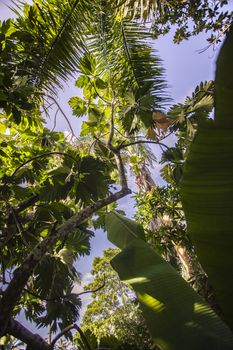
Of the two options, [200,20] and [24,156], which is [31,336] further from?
[200,20]

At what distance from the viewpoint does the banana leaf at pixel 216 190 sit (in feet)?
2.05

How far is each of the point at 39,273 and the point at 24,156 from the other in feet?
4.78

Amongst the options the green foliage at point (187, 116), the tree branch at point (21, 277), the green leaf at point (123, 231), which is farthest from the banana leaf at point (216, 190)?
the green foliage at point (187, 116)

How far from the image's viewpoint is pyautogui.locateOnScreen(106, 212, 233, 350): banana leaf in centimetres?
81

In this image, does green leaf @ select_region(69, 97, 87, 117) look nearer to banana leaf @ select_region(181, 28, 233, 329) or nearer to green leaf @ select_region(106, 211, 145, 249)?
green leaf @ select_region(106, 211, 145, 249)

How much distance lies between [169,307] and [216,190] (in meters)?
0.43

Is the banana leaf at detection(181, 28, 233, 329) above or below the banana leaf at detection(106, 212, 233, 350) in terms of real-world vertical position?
above

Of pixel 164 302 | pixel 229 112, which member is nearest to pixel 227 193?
pixel 229 112

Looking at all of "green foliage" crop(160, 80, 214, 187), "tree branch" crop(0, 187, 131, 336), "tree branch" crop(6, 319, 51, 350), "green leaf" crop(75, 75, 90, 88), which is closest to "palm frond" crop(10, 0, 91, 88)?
"green leaf" crop(75, 75, 90, 88)

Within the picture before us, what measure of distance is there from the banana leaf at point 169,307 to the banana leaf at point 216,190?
78 mm

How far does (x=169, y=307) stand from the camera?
88 cm

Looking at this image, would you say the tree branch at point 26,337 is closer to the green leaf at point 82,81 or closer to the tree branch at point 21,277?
the tree branch at point 21,277

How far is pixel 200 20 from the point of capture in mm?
3707

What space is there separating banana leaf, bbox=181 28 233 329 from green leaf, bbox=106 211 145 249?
798mm
